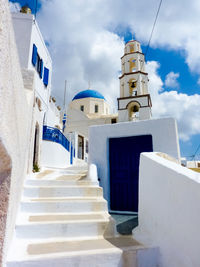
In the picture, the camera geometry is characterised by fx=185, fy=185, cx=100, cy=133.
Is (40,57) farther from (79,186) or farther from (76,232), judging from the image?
(76,232)

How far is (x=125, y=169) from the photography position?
19.1 ft

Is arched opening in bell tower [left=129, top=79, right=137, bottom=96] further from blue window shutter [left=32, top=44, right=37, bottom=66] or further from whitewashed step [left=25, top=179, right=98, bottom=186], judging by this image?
whitewashed step [left=25, top=179, right=98, bottom=186]

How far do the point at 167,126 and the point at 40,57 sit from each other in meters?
9.64

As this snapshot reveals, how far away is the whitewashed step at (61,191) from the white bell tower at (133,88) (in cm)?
1177

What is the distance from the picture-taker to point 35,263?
2262mm

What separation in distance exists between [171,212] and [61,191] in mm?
2498

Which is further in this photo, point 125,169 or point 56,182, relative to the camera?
point 125,169

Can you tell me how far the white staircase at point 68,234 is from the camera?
2.39 meters

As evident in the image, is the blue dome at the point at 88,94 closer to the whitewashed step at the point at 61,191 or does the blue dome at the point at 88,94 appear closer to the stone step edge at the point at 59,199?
the whitewashed step at the point at 61,191

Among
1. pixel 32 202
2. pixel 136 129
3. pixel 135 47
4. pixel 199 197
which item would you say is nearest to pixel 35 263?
pixel 32 202

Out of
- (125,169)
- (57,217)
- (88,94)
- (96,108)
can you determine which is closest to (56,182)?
(57,217)

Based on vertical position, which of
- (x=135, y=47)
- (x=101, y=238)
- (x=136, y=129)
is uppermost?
(x=135, y=47)

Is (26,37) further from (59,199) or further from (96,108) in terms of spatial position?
(96,108)

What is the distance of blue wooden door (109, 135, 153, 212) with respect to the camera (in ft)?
18.2
